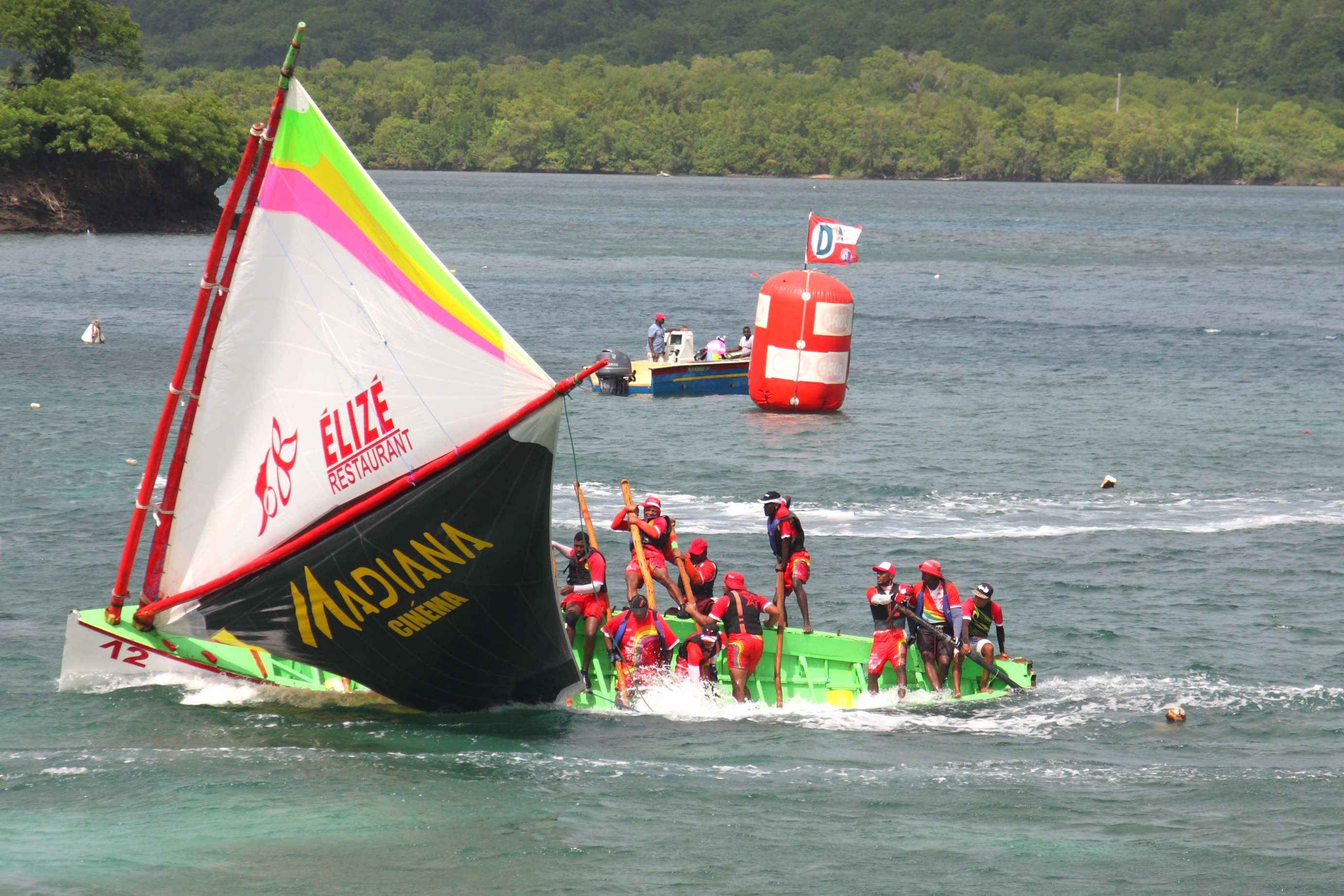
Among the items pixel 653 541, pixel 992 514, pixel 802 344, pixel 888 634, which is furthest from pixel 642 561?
pixel 802 344

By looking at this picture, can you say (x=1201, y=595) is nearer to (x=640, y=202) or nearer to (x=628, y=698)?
(x=628, y=698)

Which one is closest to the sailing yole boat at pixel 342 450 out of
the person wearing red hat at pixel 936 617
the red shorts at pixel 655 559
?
the red shorts at pixel 655 559

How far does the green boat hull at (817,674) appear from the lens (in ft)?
68.9

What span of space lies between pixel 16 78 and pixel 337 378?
101492mm

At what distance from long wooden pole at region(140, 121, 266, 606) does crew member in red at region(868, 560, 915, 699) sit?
919 centimetres

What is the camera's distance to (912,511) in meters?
33.4

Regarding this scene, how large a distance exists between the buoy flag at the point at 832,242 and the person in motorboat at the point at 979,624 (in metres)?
23.3

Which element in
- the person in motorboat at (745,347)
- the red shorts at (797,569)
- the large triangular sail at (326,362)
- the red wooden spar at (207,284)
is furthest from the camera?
the person in motorboat at (745,347)

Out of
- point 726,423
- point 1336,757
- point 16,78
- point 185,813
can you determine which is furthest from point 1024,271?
point 185,813

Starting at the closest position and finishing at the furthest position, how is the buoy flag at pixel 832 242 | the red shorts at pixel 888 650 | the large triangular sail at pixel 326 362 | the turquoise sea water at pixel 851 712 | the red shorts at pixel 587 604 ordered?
the turquoise sea water at pixel 851 712 → the large triangular sail at pixel 326 362 → the red shorts at pixel 587 604 → the red shorts at pixel 888 650 → the buoy flag at pixel 832 242

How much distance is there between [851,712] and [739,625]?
1.99 m

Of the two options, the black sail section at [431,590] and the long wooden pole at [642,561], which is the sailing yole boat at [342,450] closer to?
the black sail section at [431,590]

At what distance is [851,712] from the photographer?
20812 mm

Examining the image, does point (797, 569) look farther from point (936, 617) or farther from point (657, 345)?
point (657, 345)
